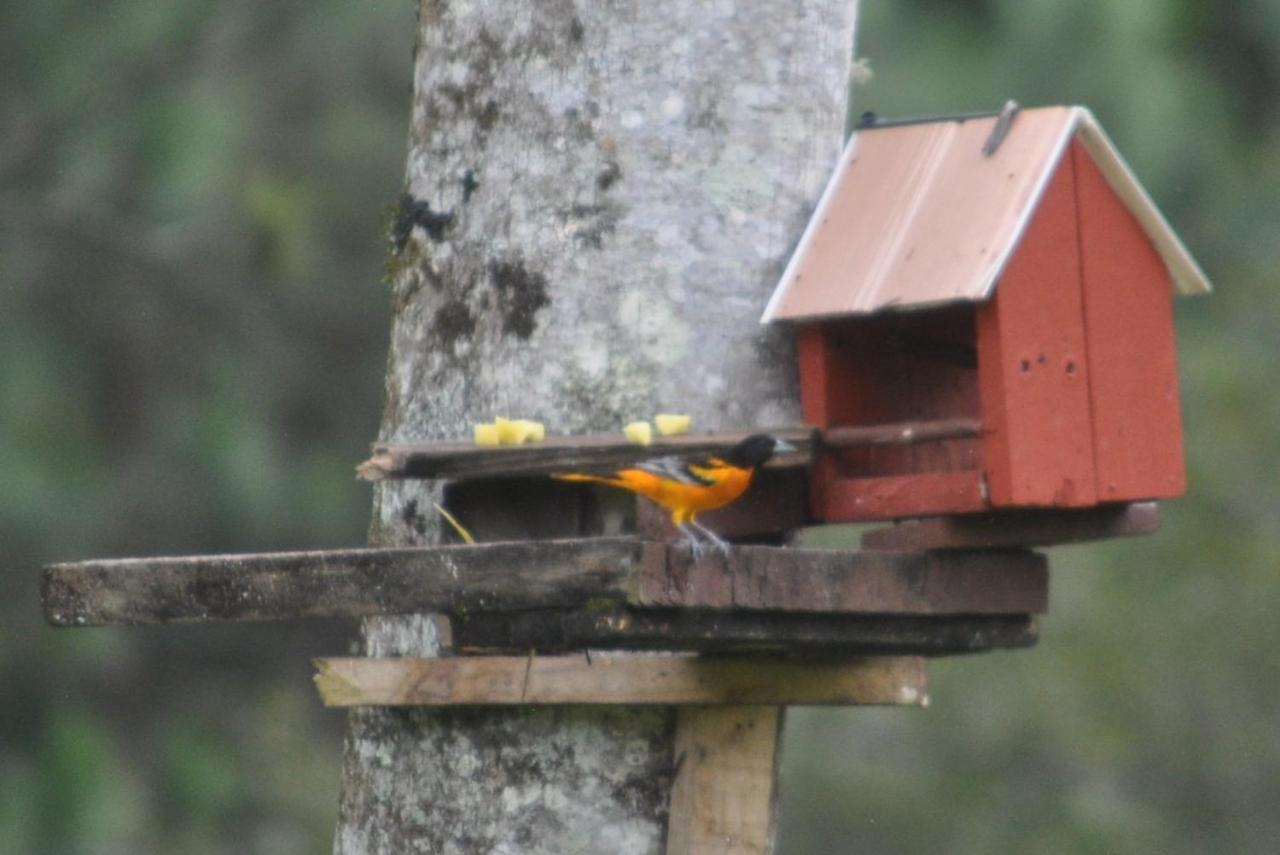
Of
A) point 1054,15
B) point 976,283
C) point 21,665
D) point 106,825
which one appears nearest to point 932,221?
point 976,283

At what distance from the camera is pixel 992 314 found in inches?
149

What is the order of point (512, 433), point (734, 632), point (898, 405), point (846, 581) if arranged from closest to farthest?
point (734, 632)
point (846, 581)
point (512, 433)
point (898, 405)

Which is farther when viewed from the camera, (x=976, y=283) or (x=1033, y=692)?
(x=1033, y=692)

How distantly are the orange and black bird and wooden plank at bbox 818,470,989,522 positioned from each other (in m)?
0.24

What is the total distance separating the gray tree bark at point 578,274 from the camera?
3.75 metres

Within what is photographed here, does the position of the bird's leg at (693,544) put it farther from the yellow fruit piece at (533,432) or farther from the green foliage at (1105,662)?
the green foliage at (1105,662)

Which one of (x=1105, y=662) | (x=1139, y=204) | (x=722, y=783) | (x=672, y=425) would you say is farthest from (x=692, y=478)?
(x=1105, y=662)

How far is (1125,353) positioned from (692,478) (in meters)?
0.82

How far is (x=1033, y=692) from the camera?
12.4 meters

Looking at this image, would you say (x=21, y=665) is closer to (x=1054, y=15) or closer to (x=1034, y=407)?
(x=1054, y=15)

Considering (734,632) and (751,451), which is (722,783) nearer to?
(734,632)

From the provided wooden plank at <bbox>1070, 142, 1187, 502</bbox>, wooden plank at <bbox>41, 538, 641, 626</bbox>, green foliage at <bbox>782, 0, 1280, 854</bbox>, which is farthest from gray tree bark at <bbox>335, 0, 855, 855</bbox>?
green foliage at <bbox>782, 0, 1280, 854</bbox>

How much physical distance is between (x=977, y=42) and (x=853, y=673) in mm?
9882

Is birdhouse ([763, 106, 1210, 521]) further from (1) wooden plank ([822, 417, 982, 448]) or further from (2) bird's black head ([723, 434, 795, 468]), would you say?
(2) bird's black head ([723, 434, 795, 468])
